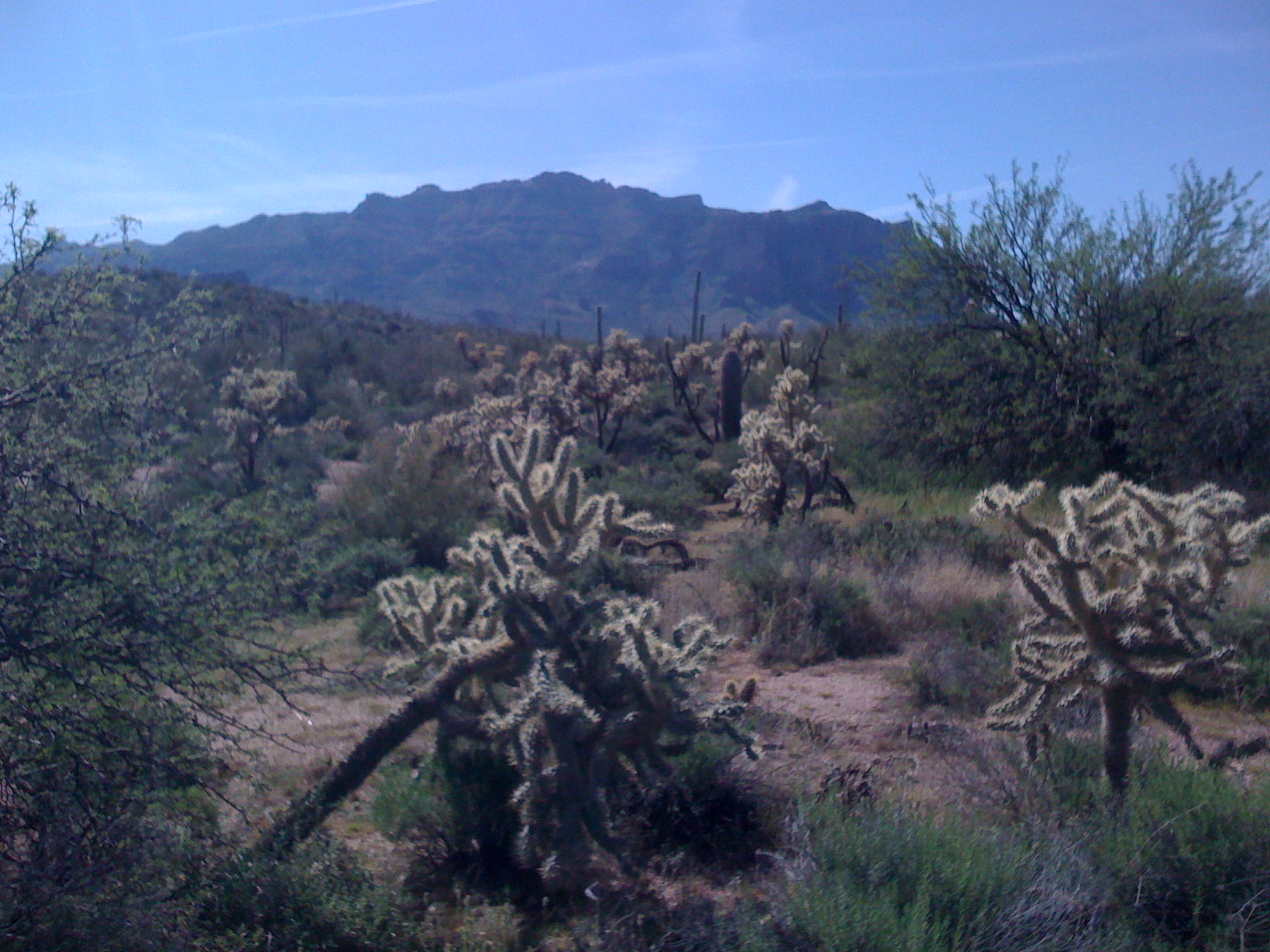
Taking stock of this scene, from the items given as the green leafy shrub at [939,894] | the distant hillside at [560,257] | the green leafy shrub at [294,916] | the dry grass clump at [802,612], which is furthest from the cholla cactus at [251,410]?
the distant hillside at [560,257]

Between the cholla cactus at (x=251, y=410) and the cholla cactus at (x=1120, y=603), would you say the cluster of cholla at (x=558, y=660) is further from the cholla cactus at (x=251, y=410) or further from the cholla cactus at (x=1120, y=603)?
the cholla cactus at (x=251, y=410)

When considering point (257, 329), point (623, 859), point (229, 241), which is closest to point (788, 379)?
point (623, 859)

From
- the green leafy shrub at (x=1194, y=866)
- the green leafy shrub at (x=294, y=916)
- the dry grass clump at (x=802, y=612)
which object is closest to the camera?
the green leafy shrub at (x=1194, y=866)

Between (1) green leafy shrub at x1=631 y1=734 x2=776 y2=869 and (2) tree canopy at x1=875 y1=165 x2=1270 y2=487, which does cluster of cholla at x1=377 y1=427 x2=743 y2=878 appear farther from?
(2) tree canopy at x1=875 y1=165 x2=1270 y2=487

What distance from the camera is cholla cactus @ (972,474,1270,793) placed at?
4.66 metres

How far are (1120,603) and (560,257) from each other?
391 feet

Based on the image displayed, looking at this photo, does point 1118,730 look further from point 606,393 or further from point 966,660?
point 606,393

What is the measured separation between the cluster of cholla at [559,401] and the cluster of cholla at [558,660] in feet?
26.1

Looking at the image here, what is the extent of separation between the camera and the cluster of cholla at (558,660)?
4.45 m

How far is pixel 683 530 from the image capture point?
14.6m

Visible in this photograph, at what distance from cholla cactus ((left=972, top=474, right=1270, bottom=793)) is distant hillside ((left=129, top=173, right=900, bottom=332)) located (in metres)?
87.8

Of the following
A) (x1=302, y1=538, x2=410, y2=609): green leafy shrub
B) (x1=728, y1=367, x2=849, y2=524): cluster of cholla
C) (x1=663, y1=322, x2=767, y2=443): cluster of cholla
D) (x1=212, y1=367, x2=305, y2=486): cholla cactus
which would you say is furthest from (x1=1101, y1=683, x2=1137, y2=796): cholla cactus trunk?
(x1=663, y1=322, x2=767, y2=443): cluster of cholla

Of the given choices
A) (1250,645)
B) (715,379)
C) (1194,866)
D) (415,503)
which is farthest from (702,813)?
(715,379)

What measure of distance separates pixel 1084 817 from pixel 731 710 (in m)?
1.69
